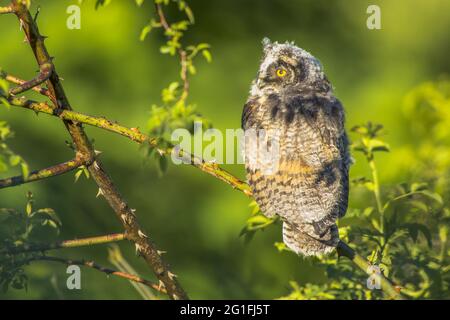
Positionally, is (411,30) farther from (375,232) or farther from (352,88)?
(375,232)

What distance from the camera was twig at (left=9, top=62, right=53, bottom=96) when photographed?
7.67 ft

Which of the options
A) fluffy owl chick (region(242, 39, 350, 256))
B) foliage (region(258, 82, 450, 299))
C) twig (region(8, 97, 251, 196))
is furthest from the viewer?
fluffy owl chick (region(242, 39, 350, 256))

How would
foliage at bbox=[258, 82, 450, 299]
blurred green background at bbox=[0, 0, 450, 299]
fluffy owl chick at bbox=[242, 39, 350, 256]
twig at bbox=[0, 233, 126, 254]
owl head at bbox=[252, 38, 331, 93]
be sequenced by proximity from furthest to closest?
blurred green background at bbox=[0, 0, 450, 299], owl head at bbox=[252, 38, 331, 93], fluffy owl chick at bbox=[242, 39, 350, 256], foliage at bbox=[258, 82, 450, 299], twig at bbox=[0, 233, 126, 254]

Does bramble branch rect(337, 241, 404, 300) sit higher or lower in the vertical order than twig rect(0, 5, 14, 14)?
lower

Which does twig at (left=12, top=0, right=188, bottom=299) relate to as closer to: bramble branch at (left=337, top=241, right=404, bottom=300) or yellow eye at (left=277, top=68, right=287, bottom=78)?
bramble branch at (left=337, top=241, right=404, bottom=300)

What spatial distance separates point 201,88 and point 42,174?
370 cm

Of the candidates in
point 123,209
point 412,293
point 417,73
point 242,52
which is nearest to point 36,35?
point 123,209

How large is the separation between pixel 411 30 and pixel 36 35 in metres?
4.71

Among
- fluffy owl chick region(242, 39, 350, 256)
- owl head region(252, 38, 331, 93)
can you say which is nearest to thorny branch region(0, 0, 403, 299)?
fluffy owl chick region(242, 39, 350, 256)

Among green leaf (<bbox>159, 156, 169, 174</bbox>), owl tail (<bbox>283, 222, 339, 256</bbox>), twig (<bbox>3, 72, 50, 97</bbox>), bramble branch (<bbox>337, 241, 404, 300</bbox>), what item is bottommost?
bramble branch (<bbox>337, 241, 404, 300</bbox>)

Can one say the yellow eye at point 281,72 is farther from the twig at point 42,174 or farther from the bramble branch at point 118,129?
the twig at point 42,174

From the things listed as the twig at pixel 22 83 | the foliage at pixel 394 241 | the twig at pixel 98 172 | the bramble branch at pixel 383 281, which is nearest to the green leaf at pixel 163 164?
the twig at pixel 98 172

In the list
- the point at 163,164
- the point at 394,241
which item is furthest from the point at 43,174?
the point at 394,241

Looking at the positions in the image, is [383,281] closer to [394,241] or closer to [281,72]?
[394,241]
